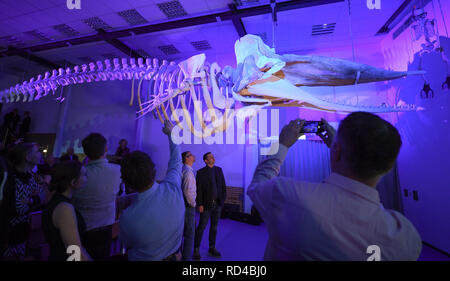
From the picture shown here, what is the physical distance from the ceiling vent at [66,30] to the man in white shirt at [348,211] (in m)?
7.10

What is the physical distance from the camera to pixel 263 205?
0.81 m

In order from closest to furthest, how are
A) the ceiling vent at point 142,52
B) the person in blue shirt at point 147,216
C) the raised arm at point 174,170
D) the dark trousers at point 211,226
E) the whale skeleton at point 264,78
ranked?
the person in blue shirt at point 147,216 < the raised arm at point 174,170 < the whale skeleton at point 264,78 < the dark trousers at point 211,226 < the ceiling vent at point 142,52

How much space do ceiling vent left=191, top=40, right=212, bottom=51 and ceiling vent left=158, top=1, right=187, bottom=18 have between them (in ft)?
3.81

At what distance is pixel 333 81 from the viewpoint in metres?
2.23

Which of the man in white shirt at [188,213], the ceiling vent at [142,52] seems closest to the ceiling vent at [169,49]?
the ceiling vent at [142,52]

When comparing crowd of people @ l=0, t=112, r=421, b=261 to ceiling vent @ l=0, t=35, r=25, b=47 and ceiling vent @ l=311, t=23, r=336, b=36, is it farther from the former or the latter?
ceiling vent @ l=0, t=35, r=25, b=47

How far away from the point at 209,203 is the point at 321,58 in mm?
2734

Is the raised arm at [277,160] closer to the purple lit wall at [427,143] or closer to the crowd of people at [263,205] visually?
the crowd of people at [263,205]

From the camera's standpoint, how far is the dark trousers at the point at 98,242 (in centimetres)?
168

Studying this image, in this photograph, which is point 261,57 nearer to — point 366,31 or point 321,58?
point 321,58

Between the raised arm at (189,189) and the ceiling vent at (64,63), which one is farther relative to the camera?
the ceiling vent at (64,63)

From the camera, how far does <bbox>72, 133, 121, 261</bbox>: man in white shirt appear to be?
1.72m

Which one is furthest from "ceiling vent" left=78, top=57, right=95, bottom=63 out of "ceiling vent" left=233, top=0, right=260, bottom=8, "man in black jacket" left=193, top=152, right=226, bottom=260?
"man in black jacket" left=193, top=152, right=226, bottom=260
